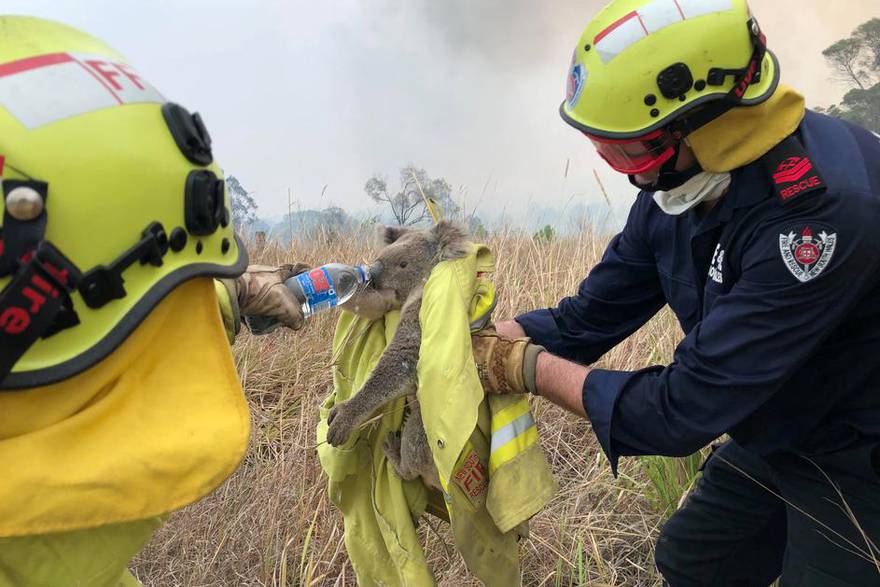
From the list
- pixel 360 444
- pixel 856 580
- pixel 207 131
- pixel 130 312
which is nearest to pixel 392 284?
pixel 360 444

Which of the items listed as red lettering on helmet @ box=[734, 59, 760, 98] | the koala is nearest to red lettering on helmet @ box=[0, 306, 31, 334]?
the koala

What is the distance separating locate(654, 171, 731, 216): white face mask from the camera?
1901mm

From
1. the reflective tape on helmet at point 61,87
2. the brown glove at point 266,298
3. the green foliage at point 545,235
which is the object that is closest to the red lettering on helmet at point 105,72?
the reflective tape on helmet at point 61,87

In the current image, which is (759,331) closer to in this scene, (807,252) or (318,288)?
(807,252)

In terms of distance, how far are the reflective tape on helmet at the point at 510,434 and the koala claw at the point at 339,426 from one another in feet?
1.38

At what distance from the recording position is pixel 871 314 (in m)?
1.75

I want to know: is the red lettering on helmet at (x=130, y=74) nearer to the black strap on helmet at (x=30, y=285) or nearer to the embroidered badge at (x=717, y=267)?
the black strap on helmet at (x=30, y=285)

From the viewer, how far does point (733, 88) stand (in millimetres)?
1836

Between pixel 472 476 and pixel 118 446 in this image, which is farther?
pixel 472 476

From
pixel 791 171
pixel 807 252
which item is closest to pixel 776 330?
pixel 807 252

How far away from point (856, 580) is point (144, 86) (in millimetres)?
2104

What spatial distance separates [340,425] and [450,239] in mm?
643

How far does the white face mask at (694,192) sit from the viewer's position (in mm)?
1901

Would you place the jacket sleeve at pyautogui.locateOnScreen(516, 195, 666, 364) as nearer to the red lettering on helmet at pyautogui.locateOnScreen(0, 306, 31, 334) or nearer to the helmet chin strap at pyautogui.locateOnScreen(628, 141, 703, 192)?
the helmet chin strap at pyautogui.locateOnScreen(628, 141, 703, 192)
